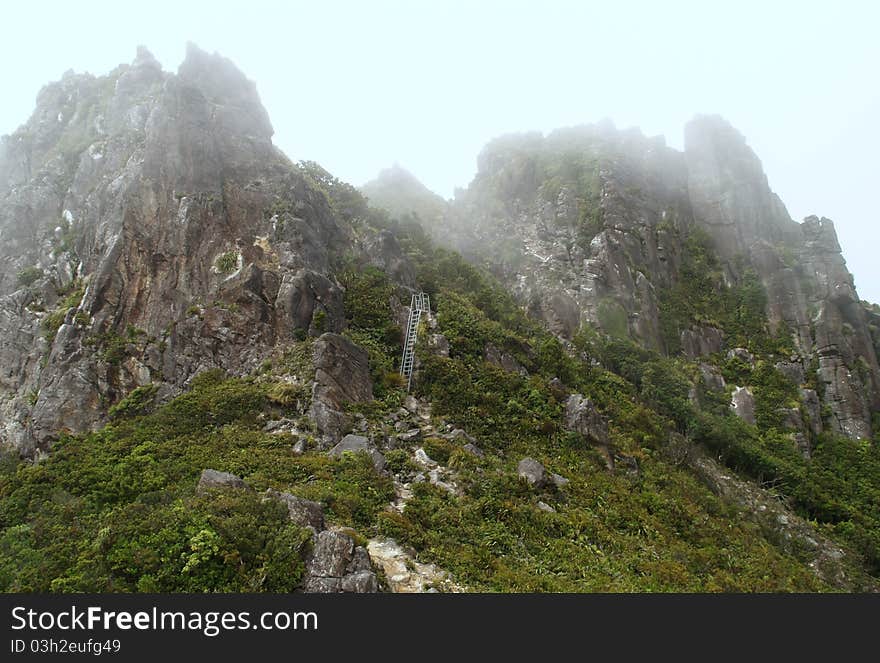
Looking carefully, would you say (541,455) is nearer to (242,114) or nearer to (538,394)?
(538,394)

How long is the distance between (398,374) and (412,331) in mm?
4347

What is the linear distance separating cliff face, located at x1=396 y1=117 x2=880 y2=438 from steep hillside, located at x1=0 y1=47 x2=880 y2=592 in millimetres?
290

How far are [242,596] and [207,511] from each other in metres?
3.63

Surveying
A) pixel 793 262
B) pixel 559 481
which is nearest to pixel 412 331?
pixel 559 481

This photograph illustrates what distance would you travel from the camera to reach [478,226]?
57.0 metres

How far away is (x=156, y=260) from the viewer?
2844 centimetres

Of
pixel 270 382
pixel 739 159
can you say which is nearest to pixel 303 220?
pixel 270 382

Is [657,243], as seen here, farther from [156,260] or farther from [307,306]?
[156,260]

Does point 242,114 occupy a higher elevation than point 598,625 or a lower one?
higher

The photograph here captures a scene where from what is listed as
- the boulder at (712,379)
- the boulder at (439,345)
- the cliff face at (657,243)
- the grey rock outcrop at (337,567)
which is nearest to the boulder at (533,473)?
the grey rock outcrop at (337,567)

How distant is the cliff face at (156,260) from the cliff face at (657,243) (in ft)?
64.8

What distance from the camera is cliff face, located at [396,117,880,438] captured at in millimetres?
41656

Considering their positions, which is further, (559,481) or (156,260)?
(156,260)

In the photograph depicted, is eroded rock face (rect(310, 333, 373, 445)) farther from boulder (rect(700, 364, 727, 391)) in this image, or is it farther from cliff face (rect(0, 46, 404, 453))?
boulder (rect(700, 364, 727, 391))
